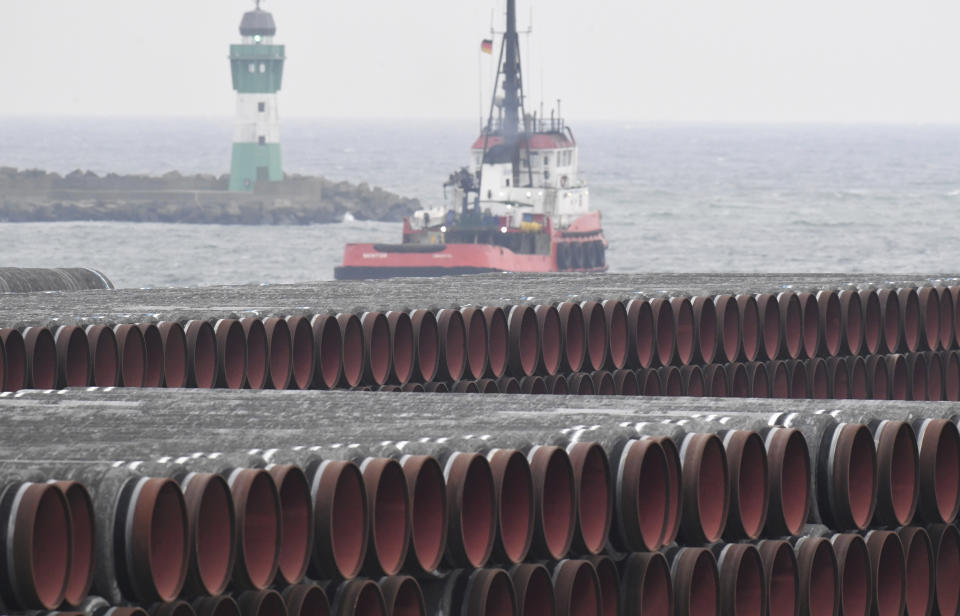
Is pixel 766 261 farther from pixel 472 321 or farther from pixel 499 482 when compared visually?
pixel 499 482

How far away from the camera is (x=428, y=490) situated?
54.0 feet

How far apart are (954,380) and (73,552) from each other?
2574 centimetres

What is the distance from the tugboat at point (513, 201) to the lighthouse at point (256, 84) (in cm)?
5250

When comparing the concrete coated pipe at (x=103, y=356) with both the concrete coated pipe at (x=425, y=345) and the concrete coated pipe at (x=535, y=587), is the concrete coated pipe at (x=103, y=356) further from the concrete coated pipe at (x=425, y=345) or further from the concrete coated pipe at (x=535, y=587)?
the concrete coated pipe at (x=535, y=587)

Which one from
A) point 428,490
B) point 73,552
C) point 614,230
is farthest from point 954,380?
point 614,230

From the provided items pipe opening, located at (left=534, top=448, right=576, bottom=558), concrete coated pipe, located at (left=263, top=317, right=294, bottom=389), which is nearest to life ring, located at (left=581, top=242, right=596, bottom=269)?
concrete coated pipe, located at (left=263, top=317, right=294, bottom=389)

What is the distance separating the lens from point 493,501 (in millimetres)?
16625

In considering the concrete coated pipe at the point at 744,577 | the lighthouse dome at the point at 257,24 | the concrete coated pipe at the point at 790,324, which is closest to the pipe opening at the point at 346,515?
the concrete coated pipe at the point at 744,577

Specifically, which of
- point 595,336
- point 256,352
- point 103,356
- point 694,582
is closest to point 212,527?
point 694,582

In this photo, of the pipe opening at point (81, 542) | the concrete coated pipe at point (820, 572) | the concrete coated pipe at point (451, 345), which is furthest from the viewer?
the concrete coated pipe at point (451, 345)

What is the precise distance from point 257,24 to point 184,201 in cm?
1698

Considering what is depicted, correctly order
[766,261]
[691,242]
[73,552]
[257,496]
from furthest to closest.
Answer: [691,242]
[766,261]
[257,496]
[73,552]

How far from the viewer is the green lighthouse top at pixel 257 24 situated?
147 m

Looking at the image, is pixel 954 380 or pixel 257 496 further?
pixel 954 380
